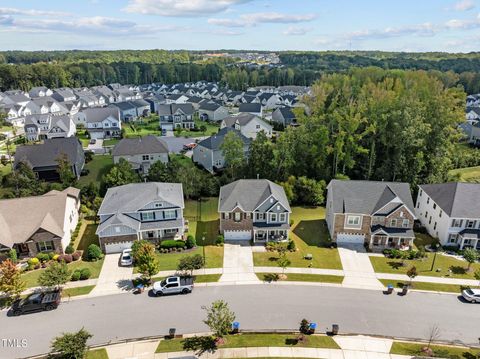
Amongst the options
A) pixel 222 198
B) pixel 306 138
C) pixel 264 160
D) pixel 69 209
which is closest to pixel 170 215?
pixel 222 198

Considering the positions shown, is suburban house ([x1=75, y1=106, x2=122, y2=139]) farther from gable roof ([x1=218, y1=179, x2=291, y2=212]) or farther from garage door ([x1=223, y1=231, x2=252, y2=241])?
garage door ([x1=223, y1=231, x2=252, y2=241])

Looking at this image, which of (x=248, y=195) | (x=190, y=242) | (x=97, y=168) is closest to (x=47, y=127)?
→ (x=97, y=168)

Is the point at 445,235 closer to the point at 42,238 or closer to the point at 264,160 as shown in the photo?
the point at 264,160

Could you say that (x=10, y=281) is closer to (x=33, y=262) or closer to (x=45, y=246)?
(x=33, y=262)

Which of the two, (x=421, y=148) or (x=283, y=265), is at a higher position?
(x=421, y=148)

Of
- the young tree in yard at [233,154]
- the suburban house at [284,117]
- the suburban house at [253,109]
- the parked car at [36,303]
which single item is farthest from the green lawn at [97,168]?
the suburban house at [253,109]

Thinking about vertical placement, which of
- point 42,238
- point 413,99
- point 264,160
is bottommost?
point 42,238

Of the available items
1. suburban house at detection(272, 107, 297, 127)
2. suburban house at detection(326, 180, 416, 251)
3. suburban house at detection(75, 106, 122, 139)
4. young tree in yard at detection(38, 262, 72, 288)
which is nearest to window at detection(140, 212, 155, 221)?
young tree in yard at detection(38, 262, 72, 288)
